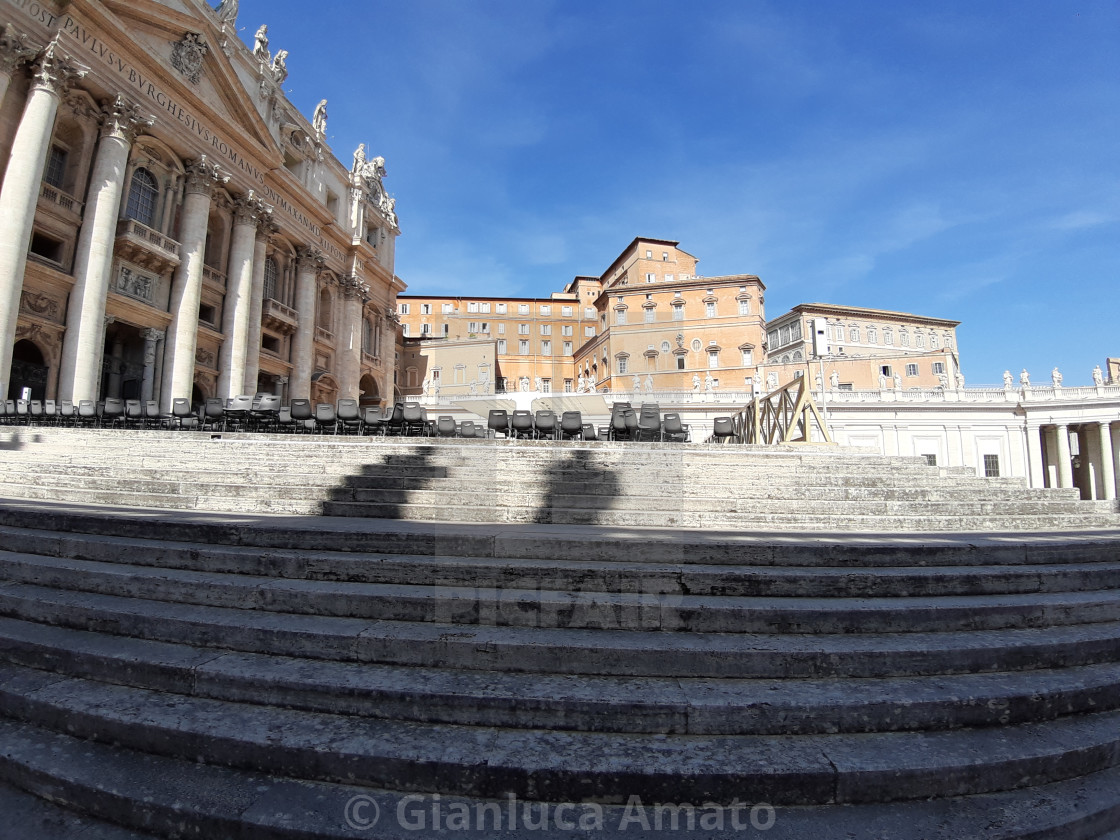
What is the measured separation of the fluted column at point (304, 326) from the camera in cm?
2808

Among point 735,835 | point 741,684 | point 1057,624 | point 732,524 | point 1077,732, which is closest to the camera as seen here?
point 735,835

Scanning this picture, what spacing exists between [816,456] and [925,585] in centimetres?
518

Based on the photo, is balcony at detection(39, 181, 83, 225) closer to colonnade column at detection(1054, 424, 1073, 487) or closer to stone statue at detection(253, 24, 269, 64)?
stone statue at detection(253, 24, 269, 64)

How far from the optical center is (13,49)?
49.1 feet

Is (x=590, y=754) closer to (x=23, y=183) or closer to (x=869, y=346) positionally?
(x=23, y=183)

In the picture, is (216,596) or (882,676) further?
(216,596)

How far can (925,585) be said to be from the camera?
3.71m

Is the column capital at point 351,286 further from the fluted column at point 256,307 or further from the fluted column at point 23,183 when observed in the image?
the fluted column at point 23,183

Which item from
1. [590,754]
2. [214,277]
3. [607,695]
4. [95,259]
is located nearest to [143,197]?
[214,277]

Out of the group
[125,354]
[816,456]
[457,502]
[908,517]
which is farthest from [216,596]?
[125,354]

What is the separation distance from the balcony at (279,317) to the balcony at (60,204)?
8586 mm

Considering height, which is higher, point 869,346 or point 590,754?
point 869,346

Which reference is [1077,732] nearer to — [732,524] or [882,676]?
[882,676]

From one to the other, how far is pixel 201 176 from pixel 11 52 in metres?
6.62
